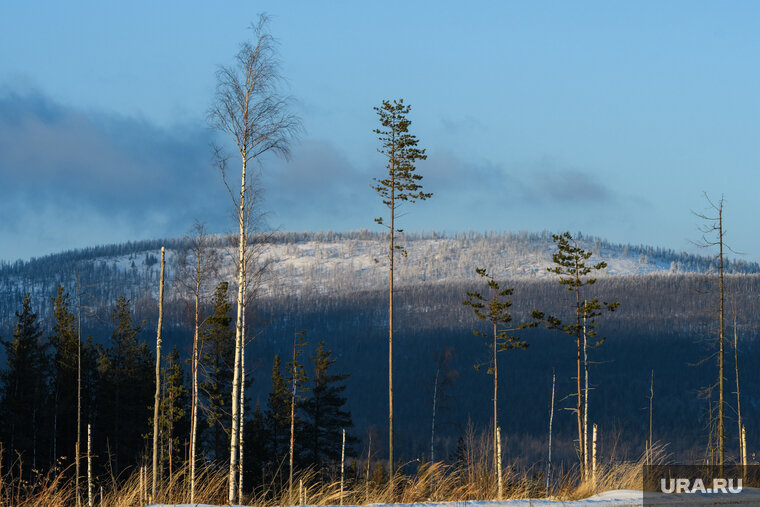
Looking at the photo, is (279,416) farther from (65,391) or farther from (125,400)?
(65,391)

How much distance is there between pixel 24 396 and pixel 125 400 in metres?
6.17

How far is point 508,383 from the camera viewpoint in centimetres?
15138

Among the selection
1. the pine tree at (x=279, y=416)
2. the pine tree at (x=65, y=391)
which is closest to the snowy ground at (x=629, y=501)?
the pine tree at (x=279, y=416)

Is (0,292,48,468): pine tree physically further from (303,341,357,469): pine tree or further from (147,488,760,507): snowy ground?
(147,488,760,507): snowy ground

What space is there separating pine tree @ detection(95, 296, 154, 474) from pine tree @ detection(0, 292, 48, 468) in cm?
305

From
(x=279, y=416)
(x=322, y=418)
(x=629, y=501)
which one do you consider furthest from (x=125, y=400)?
(x=629, y=501)

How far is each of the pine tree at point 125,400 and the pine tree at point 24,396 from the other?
3046mm

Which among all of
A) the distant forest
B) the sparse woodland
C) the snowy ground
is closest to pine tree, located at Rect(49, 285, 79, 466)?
the sparse woodland

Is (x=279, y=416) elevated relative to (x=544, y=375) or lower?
elevated

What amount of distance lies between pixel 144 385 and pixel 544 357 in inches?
5036

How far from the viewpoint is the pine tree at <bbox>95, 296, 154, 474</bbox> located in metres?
43.2

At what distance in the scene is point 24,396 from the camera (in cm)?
3984

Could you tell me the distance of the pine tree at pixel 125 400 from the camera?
43.2m

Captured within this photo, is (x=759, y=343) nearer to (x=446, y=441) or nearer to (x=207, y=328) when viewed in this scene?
(x=446, y=441)
